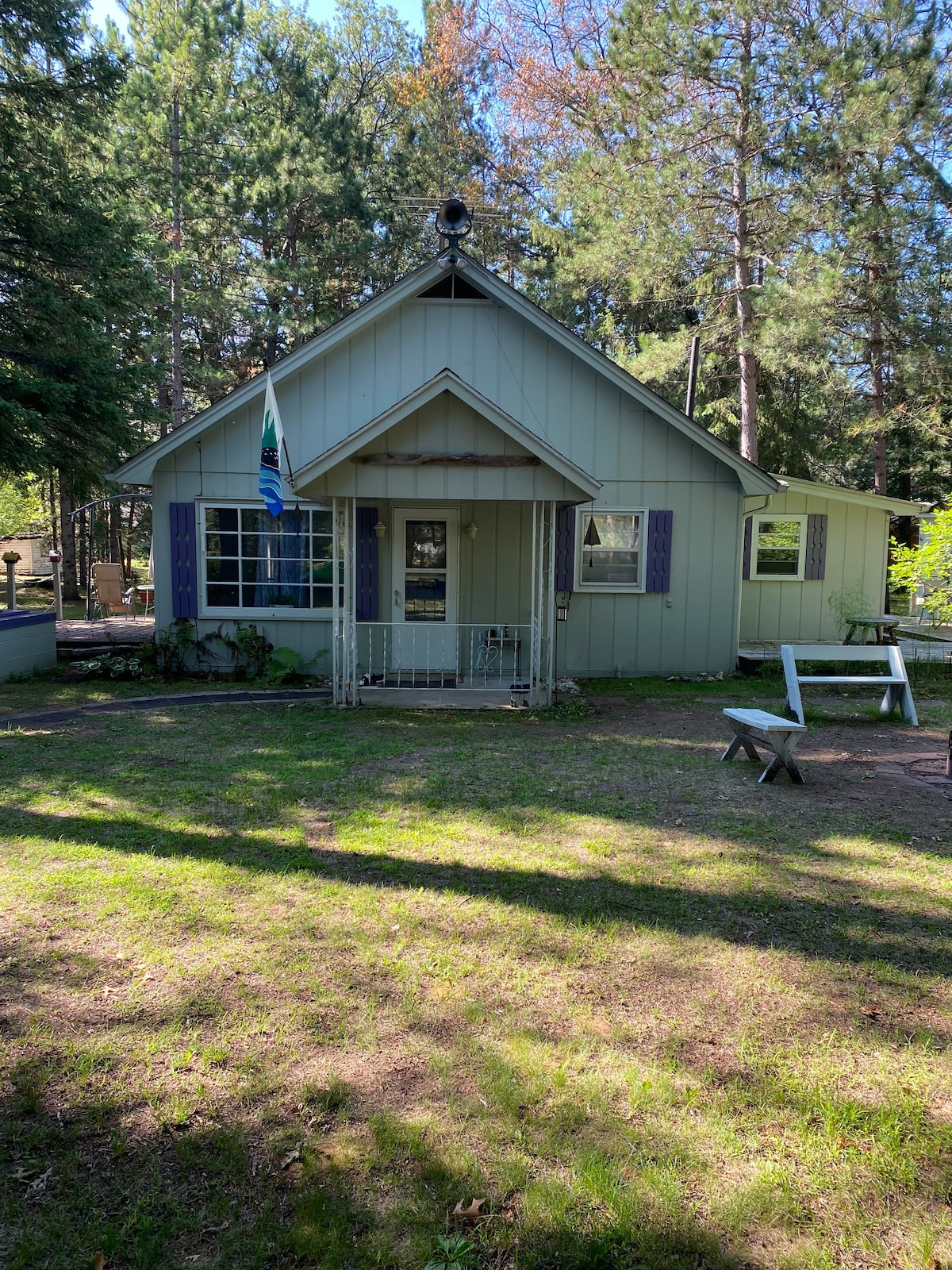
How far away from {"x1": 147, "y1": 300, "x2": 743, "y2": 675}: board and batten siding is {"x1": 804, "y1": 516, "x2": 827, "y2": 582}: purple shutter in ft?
9.24

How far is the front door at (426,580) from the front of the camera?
440 inches

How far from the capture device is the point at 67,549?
21641mm

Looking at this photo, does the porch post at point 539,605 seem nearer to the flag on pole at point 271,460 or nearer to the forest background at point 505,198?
the flag on pole at point 271,460

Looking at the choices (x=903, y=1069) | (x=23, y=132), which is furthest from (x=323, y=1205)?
(x=23, y=132)

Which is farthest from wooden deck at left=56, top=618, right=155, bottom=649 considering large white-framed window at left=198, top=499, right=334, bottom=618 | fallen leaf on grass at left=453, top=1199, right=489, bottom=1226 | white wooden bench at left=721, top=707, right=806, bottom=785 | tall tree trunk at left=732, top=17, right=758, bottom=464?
tall tree trunk at left=732, top=17, right=758, bottom=464

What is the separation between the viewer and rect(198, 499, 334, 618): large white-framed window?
1136 cm

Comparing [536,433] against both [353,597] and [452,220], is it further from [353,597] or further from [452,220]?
[353,597]

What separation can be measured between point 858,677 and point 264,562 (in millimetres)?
7865

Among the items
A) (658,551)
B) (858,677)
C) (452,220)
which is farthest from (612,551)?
(452,220)

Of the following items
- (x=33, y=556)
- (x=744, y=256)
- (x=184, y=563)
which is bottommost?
(x=184, y=563)

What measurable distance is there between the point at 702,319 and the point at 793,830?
15.9 m

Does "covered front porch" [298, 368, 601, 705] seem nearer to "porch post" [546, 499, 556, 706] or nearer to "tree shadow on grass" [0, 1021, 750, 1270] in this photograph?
"porch post" [546, 499, 556, 706]

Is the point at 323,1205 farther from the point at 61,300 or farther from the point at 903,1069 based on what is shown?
the point at 61,300

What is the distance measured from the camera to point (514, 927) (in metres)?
3.90
